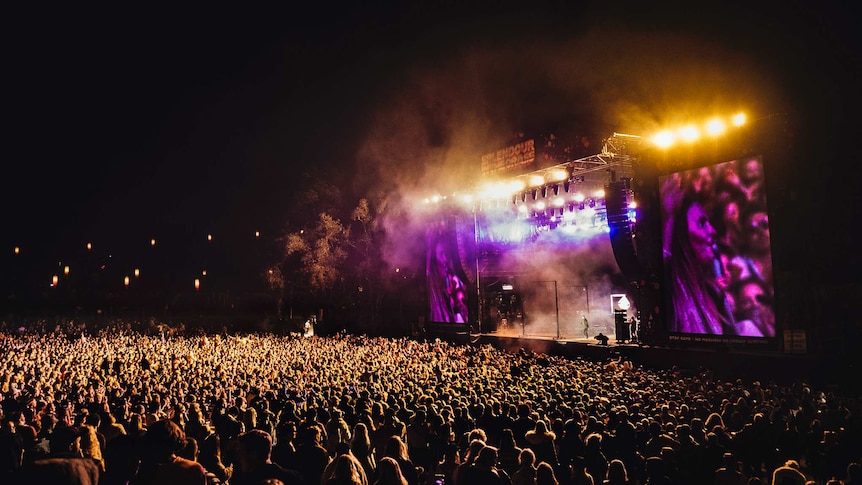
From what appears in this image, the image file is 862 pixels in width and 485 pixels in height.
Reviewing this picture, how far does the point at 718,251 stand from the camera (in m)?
17.5

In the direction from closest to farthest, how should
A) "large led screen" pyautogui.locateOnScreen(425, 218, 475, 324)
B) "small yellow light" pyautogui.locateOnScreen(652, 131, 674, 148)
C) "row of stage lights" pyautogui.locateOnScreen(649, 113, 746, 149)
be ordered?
"row of stage lights" pyautogui.locateOnScreen(649, 113, 746, 149)
"small yellow light" pyautogui.locateOnScreen(652, 131, 674, 148)
"large led screen" pyautogui.locateOnScreen(425, 218, 475, 324)

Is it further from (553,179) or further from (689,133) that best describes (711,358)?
(553,179)

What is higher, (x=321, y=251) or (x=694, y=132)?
(x=694, y=132)

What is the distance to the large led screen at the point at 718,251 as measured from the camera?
16.6m

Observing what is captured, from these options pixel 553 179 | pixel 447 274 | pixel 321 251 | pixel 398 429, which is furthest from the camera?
pixel 321 251

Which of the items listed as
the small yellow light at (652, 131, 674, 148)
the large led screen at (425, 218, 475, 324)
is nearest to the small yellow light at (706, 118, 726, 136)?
the small yellow light at (652, 131, 674, 148)

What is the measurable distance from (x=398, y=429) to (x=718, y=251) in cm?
1373

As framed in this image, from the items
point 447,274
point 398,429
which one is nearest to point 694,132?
point 447,274

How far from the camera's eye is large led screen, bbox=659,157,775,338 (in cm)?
1659

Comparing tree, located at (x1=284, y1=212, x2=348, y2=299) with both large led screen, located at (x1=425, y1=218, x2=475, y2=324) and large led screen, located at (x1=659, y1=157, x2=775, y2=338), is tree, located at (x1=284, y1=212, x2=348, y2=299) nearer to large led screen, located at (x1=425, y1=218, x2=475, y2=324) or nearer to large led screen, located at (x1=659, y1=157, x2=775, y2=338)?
large led screen, located at (x1=425, y1=218, x2=475, y2=324)

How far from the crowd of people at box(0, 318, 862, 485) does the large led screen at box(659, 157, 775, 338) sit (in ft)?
14.7

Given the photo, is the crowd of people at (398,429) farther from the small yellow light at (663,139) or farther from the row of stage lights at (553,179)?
the small yellow light at (663,139)

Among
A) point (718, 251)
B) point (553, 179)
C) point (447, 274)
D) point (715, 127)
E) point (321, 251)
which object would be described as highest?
point (553, 179)

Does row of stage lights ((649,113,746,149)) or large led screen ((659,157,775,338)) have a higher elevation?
row of stage lights ((649,113,746,149))
